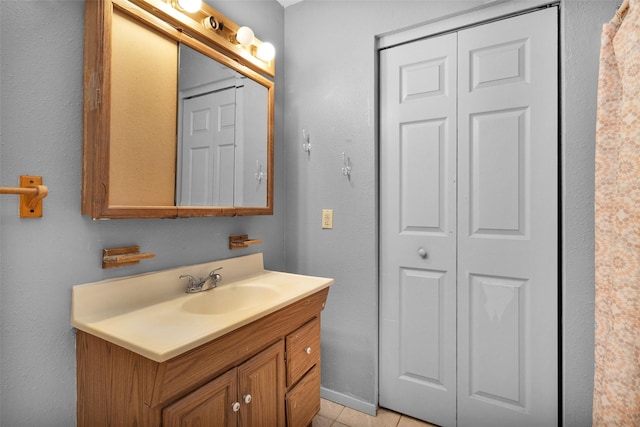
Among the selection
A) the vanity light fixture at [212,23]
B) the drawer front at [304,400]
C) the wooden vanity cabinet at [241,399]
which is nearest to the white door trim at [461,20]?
the vanity light fixture at [212,23]

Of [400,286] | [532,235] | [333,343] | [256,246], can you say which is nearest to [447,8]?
[532,235]

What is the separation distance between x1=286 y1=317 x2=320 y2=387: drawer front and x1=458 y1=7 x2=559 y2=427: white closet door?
742 millimetres

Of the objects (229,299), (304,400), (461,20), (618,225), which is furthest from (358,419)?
(461,20)

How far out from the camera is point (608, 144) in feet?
3.97

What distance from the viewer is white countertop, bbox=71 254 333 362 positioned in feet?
2.92

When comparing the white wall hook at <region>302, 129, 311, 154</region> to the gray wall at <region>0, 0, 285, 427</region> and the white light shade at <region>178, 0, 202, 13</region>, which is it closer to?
the white light shade at <region>178, 0, 202, 13</region>

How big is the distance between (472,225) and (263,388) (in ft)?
3.94

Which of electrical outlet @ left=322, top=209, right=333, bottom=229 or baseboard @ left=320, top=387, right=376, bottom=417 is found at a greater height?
electrical outlet @ left=322, top=209, right=333, bottom=229

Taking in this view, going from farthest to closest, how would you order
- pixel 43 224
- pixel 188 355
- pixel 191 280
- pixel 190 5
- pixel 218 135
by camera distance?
pixel 218 135, pixel 191 280, pixel 190 5, pixel 43 224, pixel 188 355

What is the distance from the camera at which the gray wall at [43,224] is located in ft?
3.11

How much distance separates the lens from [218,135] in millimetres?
1506

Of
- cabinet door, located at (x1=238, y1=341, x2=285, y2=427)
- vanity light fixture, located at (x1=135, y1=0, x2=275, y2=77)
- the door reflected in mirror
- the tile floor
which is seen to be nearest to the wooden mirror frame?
vanity light fixture, located at (x1=135, y1=0, x2=275, y2=77)

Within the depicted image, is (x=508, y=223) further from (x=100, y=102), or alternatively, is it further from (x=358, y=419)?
(x=100, y=102)

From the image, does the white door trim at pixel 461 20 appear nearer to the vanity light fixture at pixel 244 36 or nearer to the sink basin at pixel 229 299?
the vanity light fixture at pixel 244 36
